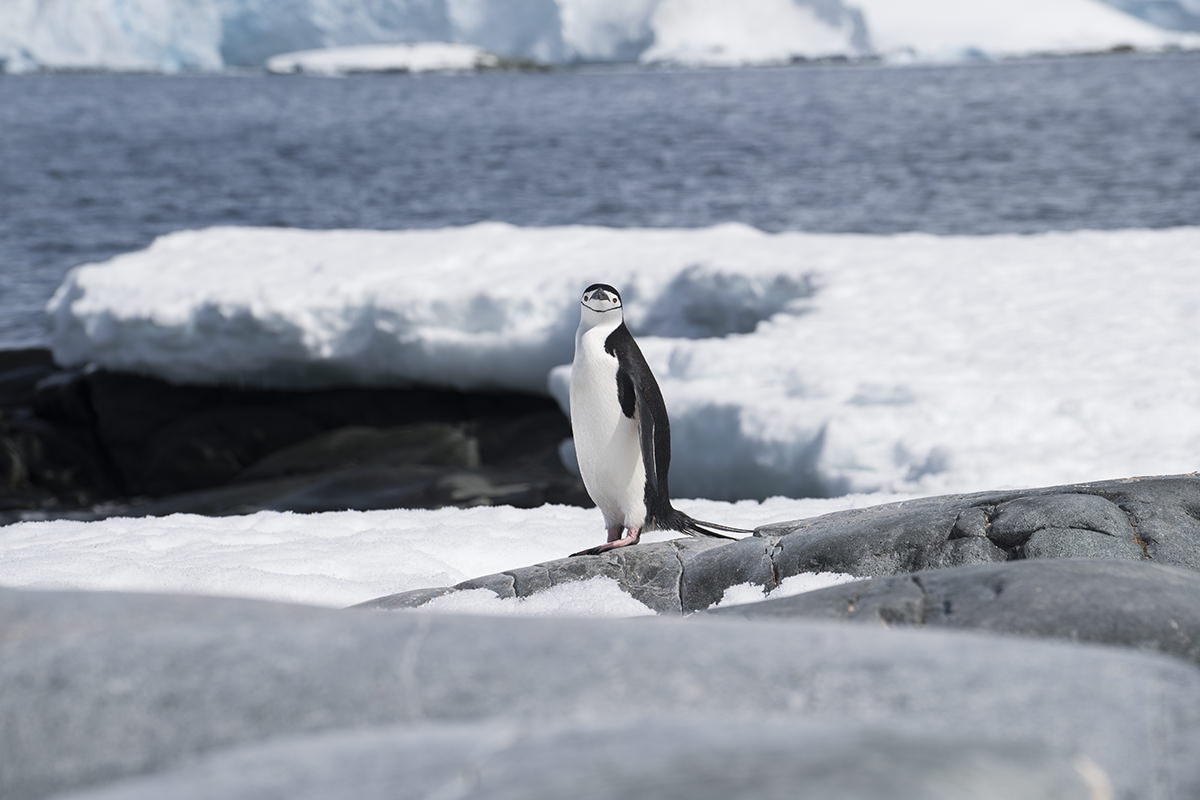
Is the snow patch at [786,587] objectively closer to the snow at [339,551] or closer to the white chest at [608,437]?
the snow at [339,551]

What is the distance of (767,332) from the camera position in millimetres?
6648

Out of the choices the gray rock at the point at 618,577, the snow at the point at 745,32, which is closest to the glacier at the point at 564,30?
the snow at the point at 745,32

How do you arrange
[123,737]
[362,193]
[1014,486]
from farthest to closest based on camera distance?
[362,193] → [1014,486] → [123,737]

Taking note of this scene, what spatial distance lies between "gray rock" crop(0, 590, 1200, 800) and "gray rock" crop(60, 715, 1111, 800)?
0.02 metres

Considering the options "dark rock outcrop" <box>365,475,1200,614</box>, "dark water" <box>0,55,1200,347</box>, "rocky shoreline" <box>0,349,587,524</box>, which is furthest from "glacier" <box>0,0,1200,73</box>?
"dark rock outcrop" <box>365,475,1200,614</box>

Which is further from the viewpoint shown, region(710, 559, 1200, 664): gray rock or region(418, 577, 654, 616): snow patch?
region(418, 577, 654, 616): snow patch

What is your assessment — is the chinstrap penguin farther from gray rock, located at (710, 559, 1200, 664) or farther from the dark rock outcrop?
gray rock, located at (710, 559, 1200, 664)

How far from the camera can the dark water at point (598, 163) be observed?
16000 mm

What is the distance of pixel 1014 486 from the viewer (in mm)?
4535

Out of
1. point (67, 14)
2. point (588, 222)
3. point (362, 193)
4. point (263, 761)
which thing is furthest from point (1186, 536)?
point (67, 14)

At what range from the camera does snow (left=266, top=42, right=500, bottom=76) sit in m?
55.4

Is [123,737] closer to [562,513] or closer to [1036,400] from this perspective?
[562,513]

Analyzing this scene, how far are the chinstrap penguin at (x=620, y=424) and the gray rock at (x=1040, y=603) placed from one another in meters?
1.60

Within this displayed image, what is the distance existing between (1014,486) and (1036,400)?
826 mm
